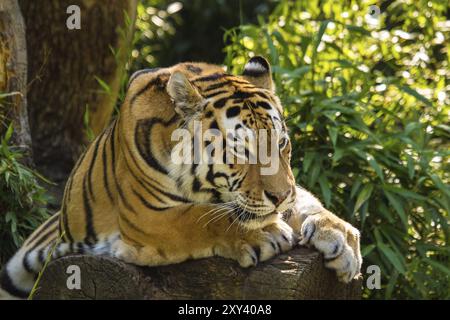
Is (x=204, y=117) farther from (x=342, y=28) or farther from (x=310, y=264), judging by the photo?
(x=342, y=28)

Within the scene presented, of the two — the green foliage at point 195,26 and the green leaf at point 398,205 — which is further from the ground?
the green foliage at point 195,26

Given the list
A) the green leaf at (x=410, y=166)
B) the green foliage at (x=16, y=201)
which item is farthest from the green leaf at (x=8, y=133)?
the green leaf at (x=410, y=166)

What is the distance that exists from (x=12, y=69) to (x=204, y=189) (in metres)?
1.96

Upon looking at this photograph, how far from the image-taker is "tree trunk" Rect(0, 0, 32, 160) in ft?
16.8

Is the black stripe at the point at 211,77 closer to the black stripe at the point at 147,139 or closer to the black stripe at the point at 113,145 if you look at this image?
the black stripe at the point at 147,139

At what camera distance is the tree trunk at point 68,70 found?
5.85 m

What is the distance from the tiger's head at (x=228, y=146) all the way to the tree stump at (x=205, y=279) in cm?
22

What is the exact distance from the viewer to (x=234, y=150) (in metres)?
3.62

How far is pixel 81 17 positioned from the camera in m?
5.84

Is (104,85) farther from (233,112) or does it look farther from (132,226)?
(233,112)

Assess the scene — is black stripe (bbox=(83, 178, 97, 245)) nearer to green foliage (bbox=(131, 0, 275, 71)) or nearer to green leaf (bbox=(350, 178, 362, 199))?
green leaf (bbox=(350, 178, 362, 199))

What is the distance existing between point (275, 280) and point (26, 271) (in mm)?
1497

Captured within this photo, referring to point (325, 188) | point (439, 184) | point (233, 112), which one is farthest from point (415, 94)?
point (233, 112)

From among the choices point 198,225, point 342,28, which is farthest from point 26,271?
point 342,28
